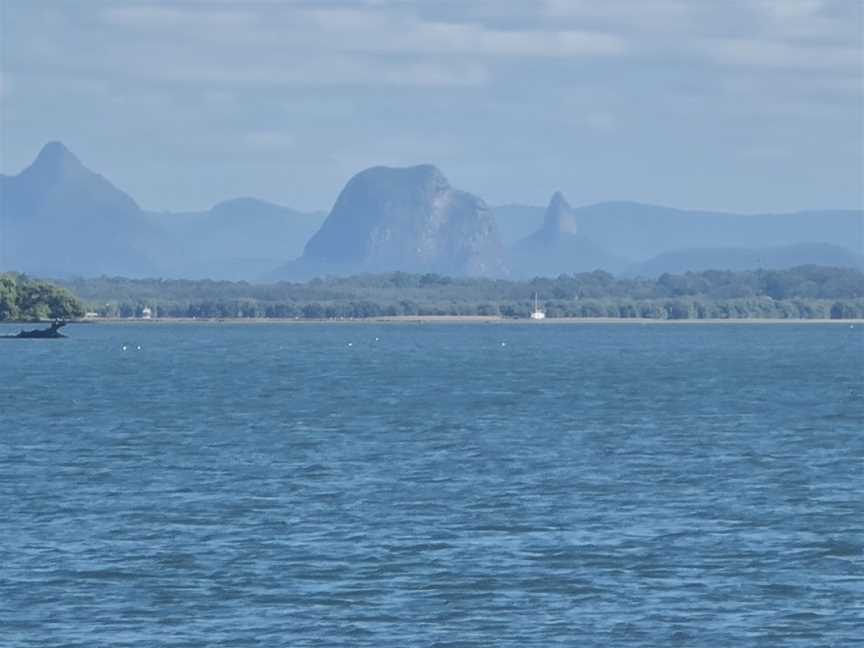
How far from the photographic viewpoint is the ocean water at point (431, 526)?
36344 mm

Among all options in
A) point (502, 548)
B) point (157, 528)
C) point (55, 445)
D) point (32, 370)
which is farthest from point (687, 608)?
point (32, 370)

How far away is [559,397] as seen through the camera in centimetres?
11075

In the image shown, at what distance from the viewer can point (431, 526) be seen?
158 feet

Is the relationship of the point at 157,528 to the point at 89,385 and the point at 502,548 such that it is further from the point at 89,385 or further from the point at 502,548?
the point at 89,385

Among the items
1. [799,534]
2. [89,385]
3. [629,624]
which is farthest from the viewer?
[89,385]

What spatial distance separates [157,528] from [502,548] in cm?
882

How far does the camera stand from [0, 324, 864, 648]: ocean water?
3634 cm

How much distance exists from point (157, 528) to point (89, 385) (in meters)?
81.3

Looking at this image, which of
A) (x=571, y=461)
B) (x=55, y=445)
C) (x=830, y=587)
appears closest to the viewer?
(x=830, y=587)

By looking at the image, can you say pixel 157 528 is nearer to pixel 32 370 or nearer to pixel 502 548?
pixel 502 548

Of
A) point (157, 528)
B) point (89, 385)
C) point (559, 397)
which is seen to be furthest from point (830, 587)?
point (89, 385)

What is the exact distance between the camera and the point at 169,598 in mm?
38312

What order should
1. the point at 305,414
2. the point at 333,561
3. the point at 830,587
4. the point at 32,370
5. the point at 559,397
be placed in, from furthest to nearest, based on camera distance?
the point at 32,370 → the point at 559,397 → the point at 305,414 → the point at 333,561 → the point at 830,587

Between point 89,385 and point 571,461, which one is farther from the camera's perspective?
point 89,385
